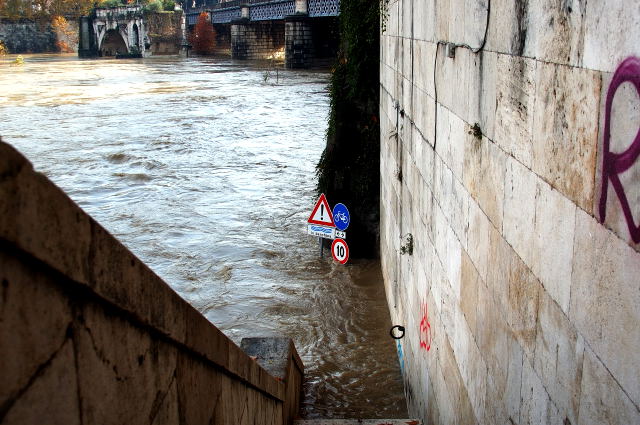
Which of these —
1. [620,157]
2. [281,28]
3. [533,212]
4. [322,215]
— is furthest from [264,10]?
[620,157]

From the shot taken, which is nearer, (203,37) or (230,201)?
(230,201)

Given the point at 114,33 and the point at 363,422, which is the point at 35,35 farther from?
the point at 363,422

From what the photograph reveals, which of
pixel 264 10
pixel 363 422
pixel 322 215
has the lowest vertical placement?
pixel 363 422

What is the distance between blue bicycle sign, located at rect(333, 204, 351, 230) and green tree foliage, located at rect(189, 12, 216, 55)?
68055 mm

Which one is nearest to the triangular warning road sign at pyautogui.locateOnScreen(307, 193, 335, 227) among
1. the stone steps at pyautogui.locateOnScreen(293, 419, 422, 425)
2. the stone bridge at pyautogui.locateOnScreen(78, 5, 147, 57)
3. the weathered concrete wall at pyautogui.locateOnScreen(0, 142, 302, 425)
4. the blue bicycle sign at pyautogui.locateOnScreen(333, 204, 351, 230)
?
the blue bicycle sign at pyautogui.locateOnScreen(333, 204, 351, 230)

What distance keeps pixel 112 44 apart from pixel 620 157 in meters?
88.5

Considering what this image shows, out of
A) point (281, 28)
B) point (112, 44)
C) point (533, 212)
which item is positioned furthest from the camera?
point (112, 44)

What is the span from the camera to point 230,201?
1858 centimetres

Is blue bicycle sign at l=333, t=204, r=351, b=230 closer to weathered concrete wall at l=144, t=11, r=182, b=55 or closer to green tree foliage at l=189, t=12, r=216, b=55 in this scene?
green tree foliage at l=189, t=12, r=216, b=55

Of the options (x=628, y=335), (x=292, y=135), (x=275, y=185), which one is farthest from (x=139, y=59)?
(x=628, y=335)

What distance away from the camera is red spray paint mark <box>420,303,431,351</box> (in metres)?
5.65

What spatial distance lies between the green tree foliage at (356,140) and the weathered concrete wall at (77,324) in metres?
10.3

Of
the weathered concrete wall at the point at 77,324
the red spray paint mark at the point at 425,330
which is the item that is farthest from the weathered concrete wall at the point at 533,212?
the weathered concrete wall at the point at 77,324

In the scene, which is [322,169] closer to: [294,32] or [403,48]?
[403,48]
